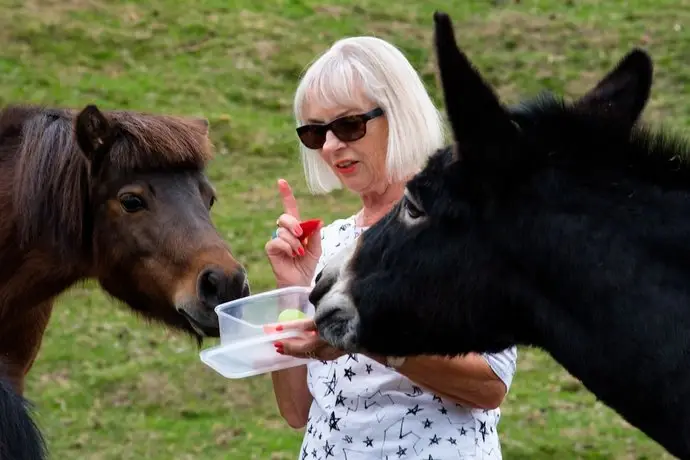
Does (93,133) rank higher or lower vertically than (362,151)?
lower

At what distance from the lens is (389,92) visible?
12.5 feet

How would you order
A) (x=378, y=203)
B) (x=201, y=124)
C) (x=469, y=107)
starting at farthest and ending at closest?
1. (x=201, y=124)
2. (x=378, y=203)
3. (x=469, y=107)

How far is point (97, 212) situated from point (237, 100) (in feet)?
31.7

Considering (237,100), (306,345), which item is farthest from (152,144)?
(237,100)

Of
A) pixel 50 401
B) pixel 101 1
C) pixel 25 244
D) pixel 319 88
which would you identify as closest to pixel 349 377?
pixel 319 88

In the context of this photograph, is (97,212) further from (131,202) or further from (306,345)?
(306,345)

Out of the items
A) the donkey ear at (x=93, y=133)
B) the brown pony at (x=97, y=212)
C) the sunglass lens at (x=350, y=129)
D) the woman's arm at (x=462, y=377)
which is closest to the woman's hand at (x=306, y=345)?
the woman's arm at (x=462, y=377)

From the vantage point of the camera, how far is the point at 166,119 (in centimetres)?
538

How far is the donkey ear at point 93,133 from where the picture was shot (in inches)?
198

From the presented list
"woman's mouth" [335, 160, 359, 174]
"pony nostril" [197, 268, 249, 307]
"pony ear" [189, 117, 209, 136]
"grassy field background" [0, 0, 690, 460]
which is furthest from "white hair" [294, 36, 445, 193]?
"grassy field background" [0, 0, 690, 460]

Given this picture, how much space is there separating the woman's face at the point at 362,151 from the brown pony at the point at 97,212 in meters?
1.30

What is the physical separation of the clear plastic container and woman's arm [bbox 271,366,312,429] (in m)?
0.32

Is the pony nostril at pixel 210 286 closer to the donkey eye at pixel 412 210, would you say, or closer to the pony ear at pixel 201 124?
the pony ear at pixel 201 124

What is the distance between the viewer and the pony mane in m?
3.08
